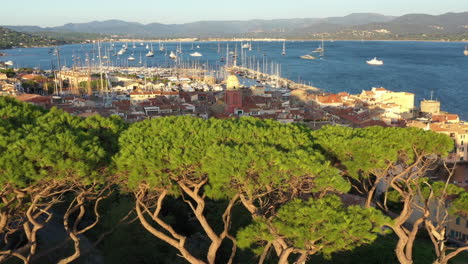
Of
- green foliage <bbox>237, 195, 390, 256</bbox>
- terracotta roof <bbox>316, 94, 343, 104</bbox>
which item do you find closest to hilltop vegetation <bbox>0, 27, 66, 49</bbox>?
terracotta roof <bbox>316, 94, 343, 104</bbox>

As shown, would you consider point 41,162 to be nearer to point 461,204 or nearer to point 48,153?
point 48,153

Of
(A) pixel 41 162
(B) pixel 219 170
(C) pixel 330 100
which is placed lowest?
(C) pixel 330 100

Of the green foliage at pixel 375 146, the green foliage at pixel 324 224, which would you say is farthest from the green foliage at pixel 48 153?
the green foliage at pixel 375 146

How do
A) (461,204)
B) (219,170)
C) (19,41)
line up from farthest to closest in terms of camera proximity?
1. (19,41)
2. (461,204)
3. (219,170)

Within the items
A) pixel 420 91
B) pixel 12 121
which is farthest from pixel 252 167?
pixel 420 91

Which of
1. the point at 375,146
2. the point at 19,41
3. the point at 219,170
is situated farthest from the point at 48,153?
the point at 19,41

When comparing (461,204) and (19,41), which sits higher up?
(19,41)

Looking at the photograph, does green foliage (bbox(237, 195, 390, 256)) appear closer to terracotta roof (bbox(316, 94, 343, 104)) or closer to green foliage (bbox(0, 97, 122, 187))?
green foliage (bbox(0, 97, 122, 187))

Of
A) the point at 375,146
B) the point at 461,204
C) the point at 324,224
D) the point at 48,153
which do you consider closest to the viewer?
the point at 324,224

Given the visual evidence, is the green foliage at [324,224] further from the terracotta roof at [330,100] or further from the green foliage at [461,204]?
the terracotta roof at [330,100]
